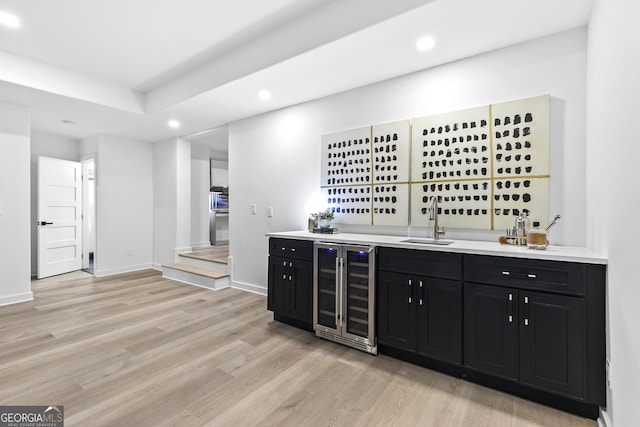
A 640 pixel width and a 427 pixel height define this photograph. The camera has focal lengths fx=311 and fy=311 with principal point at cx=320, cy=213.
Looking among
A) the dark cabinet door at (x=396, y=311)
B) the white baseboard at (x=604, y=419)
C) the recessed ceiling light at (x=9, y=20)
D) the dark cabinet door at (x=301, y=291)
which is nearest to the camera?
the white baseboard at (x=604, y=419)

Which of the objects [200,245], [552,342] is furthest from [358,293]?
[200,245]

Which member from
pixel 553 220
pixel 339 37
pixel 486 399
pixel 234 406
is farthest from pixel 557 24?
pixel 234 406

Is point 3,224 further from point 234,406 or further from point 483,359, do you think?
point 483,359

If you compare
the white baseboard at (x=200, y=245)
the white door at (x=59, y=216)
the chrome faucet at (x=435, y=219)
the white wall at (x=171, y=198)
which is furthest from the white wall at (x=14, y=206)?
the chrome faucet at (x=435, y=219)

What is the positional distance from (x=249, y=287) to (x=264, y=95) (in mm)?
2651

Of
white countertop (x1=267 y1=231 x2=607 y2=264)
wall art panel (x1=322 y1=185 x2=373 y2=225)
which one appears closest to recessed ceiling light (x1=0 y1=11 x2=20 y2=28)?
wall art panel (x1=322 y1=185 x2=373 y2=225)

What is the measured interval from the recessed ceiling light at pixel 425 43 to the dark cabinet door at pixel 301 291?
2139mm

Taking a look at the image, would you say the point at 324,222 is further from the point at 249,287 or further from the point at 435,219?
the point at 249,287

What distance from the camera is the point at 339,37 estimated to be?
247 cm

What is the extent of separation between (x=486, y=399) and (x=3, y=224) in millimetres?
5616

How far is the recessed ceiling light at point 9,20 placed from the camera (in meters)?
2.61

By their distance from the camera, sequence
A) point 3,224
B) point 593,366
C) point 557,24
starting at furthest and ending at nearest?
point 3,224, point 557,24, point 593,366

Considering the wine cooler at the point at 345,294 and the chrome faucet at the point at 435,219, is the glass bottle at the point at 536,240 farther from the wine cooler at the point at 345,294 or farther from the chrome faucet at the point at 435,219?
the wine cooler at the point at 345,294

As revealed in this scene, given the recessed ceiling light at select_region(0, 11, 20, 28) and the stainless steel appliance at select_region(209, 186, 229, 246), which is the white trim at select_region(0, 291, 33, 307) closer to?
the recessed ceiling light at select_region(0, 11, 20, 28)
